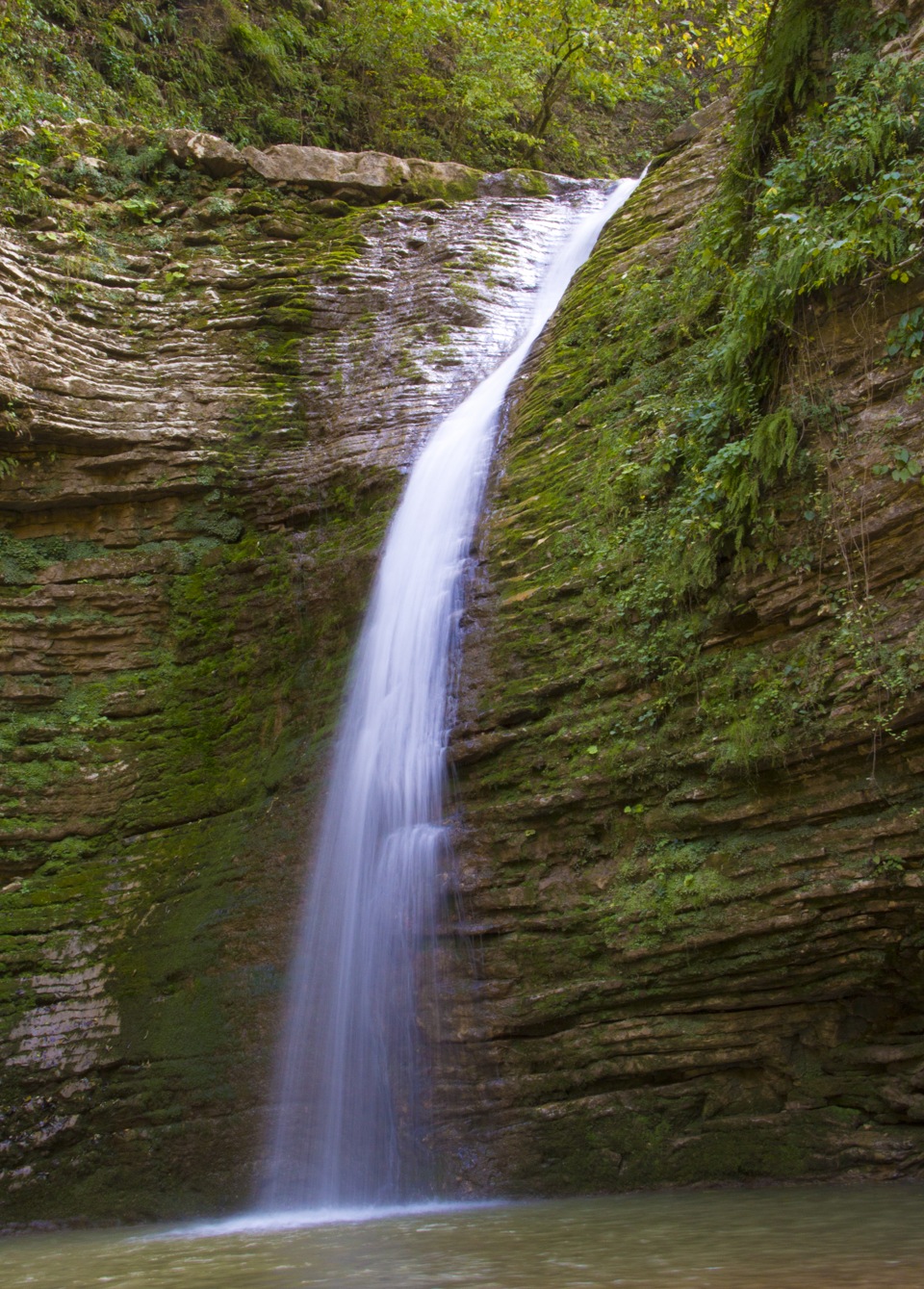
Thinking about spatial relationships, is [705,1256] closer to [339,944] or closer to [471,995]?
[471,995]

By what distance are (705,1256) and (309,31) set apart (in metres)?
19.7

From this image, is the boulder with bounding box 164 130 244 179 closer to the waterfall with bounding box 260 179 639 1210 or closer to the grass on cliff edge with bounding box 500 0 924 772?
the waterfall with bounding box 260 179 639 1210

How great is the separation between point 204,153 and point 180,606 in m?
6.94

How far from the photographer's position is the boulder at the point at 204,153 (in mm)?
12594

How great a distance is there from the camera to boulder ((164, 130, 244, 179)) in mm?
12594

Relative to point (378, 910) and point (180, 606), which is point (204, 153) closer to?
point (180, 606)

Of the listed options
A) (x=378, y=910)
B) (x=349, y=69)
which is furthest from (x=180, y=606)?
(x=349, y=69)

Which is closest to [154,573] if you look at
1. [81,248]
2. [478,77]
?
[81,248]

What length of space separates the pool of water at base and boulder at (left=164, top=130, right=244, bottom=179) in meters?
12.1

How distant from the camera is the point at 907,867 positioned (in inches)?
195

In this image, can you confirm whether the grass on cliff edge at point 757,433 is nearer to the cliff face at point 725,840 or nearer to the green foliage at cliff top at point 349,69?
the cliff face at point 725,840

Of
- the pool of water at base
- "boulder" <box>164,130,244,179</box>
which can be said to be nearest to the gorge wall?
the pool of water at base

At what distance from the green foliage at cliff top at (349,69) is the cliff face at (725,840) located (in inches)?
384

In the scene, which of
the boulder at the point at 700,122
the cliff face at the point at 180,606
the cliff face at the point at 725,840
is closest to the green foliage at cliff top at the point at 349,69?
the boulder at the point at 700,122
